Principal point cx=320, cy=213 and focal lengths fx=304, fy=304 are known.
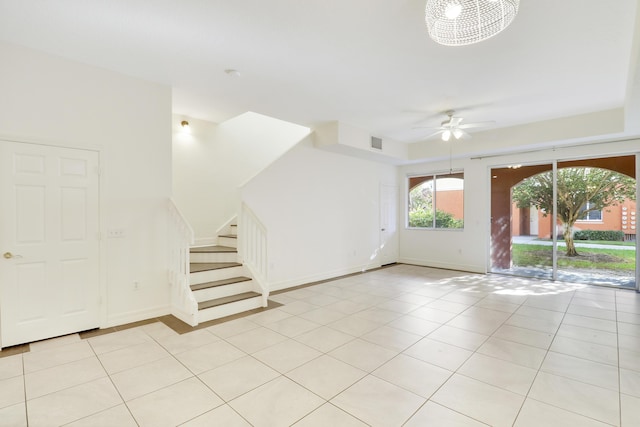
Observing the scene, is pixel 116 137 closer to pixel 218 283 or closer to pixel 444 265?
pixel 218 283

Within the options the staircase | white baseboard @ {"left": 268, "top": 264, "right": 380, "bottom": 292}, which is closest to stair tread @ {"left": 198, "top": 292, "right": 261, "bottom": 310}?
the staircase

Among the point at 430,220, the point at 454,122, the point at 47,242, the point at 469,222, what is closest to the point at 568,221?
the point at 469,222

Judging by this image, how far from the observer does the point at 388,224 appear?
787 cm

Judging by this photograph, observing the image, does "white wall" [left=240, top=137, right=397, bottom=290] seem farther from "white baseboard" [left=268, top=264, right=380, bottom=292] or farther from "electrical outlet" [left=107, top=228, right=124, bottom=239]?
"electrical outlet" [left=107, top=228, right=124, bottom=239]

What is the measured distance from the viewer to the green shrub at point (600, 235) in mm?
5477

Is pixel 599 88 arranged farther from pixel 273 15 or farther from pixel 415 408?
pixel 415 408

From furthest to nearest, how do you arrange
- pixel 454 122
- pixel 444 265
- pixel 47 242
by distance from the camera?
pixel 444 265 → pixel 454 122 → pixel 47 242

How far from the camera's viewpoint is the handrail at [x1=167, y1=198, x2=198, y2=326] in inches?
146

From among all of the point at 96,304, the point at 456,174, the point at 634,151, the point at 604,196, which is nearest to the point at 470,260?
the point at 456,174

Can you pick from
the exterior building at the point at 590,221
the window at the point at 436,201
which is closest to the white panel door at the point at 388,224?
the window at the point at 436,201

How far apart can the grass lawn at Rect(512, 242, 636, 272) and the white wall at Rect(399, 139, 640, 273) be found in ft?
2.31

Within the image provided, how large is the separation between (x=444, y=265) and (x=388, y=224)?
167 centimetres

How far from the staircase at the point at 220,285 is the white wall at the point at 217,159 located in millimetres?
1024

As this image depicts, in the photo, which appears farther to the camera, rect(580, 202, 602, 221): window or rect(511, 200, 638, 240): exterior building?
rect(580, 202, 602, 221): window
